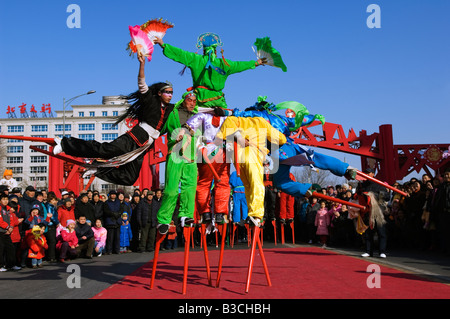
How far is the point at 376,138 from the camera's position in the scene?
19047 mm

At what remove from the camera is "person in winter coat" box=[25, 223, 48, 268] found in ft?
24.7

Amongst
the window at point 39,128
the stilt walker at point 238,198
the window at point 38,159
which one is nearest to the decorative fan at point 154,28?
the stilt walker at point 238,198

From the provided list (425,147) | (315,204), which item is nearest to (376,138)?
(425,147)

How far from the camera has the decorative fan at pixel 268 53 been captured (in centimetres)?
515

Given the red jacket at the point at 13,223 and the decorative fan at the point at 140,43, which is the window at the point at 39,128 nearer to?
the red jacket at the point at 13,223

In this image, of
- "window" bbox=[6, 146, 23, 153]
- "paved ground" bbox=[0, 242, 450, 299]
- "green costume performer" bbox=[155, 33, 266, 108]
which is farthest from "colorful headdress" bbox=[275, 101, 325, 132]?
"window" bbox=[6, 146, 23, 153]

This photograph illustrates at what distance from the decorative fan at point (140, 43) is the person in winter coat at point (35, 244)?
15.3 ft

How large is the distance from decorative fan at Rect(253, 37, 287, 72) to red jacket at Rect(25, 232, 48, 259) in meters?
5.30

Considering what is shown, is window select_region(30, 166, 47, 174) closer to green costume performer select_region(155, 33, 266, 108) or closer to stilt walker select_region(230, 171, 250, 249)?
stilt walker select_region(230, 171, 250, 249)

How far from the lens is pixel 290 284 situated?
14.8ft

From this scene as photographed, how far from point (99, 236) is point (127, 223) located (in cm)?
102

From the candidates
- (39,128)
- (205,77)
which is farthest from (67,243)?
(39,128)
